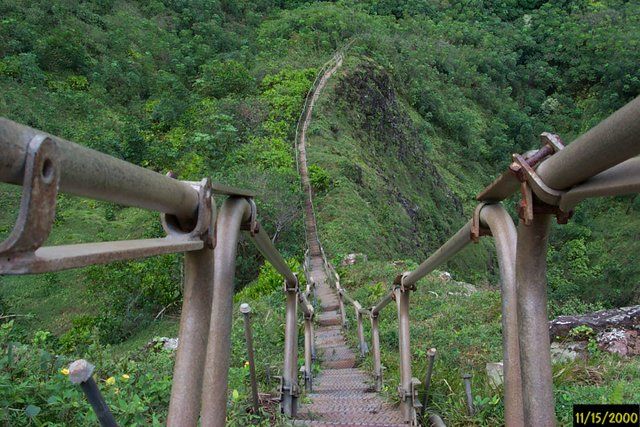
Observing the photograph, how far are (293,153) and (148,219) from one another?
6.35m

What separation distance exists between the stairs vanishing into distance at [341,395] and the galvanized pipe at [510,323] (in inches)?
60.5

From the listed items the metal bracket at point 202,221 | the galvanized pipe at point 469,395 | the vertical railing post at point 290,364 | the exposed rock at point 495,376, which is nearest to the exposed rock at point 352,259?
the exposed rock at point 495,376

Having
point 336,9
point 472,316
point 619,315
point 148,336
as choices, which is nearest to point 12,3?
point 336,9

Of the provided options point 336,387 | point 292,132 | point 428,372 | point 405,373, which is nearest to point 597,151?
point 428,372

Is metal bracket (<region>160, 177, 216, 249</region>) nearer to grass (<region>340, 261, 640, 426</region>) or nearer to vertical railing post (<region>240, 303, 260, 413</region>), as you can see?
vertical railing post (<region>240, 303, 260, 413</region>)

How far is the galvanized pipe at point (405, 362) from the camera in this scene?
3.19 meters

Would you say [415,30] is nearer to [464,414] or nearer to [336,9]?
[336,9]

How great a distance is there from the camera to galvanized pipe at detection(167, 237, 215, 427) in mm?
1232

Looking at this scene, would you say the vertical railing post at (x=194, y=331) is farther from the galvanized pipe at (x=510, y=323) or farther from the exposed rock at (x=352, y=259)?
the exposed rock at (x=352, y=259)

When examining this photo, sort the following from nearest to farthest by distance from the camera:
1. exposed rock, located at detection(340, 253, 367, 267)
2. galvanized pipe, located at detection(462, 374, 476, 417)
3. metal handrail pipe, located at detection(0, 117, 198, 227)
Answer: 1. metal handrail pipe, located at detection(0, 117, 198, 227)
2. galvanized pipe, located at detection(462, 374, 476, 417)
3. exposed rock, located at detection(340, 253, 367, 267)

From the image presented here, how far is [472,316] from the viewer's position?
26.7 feet

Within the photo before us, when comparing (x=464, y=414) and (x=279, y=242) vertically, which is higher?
(x=279, y=242)

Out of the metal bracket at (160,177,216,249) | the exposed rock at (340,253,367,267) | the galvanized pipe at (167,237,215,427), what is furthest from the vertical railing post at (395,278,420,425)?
the exposed rock at (340,253,367,267)

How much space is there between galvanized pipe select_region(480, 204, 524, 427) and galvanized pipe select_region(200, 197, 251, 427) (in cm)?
77
